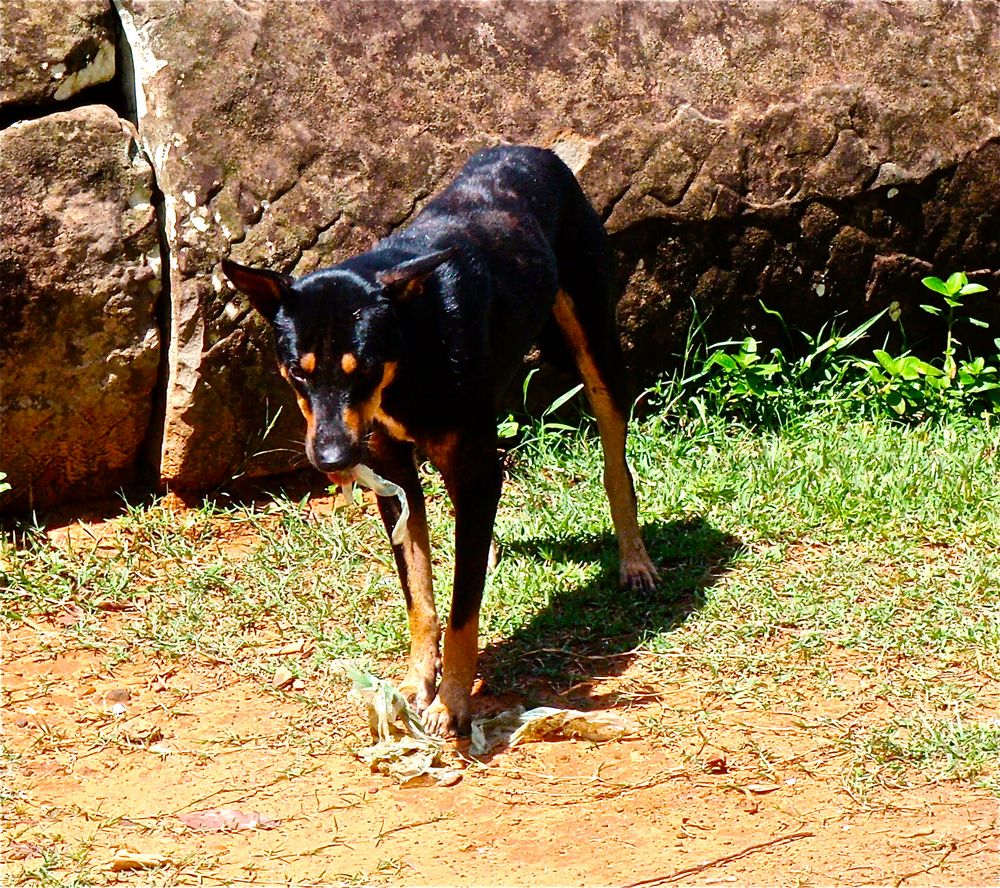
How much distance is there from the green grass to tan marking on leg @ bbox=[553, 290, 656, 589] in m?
0.10

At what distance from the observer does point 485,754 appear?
4.70 meters

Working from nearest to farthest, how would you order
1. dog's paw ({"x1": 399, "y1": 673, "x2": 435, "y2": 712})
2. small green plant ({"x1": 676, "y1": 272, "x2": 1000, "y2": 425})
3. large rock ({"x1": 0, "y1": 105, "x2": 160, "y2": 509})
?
dog's paw ({"x1": 399, "y1": 673, "x2": 435, "y2": 712}) → large rock ({"x1": 0, "y1": 105, "x2": 160, "y2": 509}) → small green plant ({"x1": 676, "y1": 272, "x2": 1000, "y2": 425})

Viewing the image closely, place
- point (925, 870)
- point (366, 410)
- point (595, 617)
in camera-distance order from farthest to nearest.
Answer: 1. point (595, 617)
2. point (366, 410)
3. point (925, 870)

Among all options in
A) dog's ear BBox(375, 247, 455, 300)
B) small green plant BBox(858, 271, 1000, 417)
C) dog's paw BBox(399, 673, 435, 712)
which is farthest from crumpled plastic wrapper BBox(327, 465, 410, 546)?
small green plant BBox(858, 271, 1000, 417)

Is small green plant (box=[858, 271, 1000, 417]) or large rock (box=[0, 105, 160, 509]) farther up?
large rock (box=[0, 105, 160, 509])

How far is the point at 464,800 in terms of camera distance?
4.40 metres

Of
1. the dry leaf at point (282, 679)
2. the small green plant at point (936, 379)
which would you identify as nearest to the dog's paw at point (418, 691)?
the dry leaf at point (282, 679)

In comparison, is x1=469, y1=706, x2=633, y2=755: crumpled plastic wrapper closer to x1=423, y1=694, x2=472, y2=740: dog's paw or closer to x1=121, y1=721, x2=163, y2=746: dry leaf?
x1=423, y1=694, x2=472, y2=740: dog's paw

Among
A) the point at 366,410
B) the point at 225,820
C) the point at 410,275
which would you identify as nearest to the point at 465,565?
the point at 366,410

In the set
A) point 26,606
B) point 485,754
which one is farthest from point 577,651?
point 26,606

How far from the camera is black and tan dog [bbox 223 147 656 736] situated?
171 inches

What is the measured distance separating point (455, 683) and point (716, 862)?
1.24 meters

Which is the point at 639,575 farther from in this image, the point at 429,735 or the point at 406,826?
the point at 406,826

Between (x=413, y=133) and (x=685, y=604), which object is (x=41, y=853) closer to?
(x=685, y=604)
